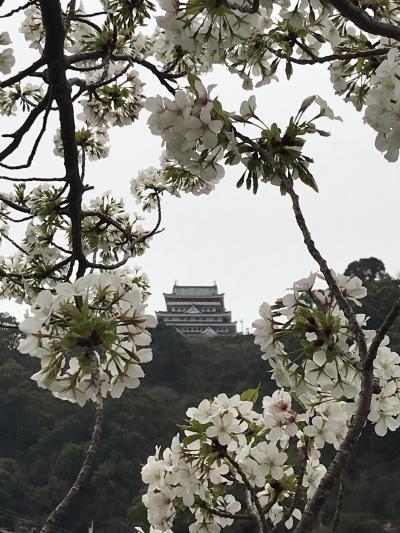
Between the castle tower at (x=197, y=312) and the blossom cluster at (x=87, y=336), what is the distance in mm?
53582

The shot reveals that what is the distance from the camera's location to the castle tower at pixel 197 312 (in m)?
55.6

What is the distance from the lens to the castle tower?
5562cm

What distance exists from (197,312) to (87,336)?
180ft

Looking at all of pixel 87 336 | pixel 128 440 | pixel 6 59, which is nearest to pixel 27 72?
pixel 6 59

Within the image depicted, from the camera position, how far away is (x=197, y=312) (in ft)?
184

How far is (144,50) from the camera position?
323cm

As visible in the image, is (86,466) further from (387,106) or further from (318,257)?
(387,106)

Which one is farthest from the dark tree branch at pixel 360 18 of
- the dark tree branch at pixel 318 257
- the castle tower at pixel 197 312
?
the castle tower at pixel 197 312

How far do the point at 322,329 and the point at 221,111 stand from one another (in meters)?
0.47

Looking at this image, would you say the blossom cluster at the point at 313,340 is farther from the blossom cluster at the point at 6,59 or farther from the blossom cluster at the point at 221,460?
the blossom cluster at the point at 6,59

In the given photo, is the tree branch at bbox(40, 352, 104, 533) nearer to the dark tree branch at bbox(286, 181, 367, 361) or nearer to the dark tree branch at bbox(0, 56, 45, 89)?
the dark tree branch at bbox(286, 181, 367, 361)

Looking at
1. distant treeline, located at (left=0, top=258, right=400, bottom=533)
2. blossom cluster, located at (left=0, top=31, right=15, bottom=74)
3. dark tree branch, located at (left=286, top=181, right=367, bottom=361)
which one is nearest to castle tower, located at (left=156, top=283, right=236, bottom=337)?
distant treeline, located at (left=0, top=258, right=400, bottom=533)

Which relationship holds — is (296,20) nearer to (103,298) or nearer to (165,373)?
(103,298)

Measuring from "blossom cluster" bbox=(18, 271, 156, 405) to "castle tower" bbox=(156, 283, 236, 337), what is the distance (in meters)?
53.6
